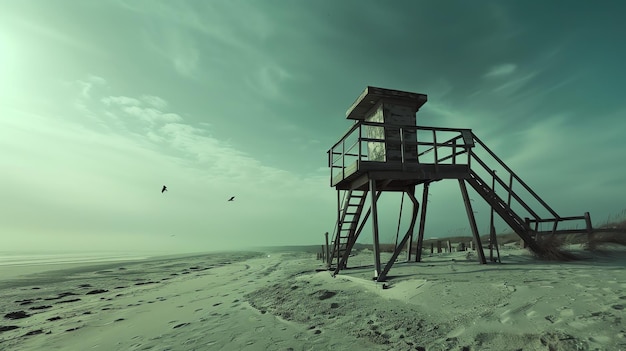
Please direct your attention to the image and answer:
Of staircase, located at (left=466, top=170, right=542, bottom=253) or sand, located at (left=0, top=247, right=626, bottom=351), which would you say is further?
staircase, located at (left=466, top=170, right=542, bottom=253)

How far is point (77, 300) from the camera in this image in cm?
1236

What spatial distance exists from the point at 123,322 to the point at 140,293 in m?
5.72

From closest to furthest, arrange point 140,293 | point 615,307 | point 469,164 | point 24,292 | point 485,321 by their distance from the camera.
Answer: point 615,307
point 485,321
point 469,164
point 140,293
point 24,292

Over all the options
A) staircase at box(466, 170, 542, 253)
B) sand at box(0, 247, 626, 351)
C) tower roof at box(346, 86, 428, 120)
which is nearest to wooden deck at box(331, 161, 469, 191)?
staircase at box(466, 170, 542, 253)

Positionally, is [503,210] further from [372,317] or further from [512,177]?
[372,317]

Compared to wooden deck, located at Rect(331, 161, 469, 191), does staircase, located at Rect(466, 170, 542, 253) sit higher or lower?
lower

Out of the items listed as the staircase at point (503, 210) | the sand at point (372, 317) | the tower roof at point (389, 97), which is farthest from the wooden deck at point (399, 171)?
the sand at point (372, 317)

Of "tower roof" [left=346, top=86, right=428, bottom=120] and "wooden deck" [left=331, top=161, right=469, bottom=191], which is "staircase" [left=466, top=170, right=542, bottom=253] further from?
"tower roof" [left=346, top=86, right=428, bottom=120]

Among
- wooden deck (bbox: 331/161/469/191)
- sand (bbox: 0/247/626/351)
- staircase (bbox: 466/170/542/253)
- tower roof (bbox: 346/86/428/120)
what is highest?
tower roof (bbox: 346/86/428/120)

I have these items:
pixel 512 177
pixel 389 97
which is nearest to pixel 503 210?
pixel 512 177

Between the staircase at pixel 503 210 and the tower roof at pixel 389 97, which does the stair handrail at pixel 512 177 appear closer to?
the staircase at pixel 503 210

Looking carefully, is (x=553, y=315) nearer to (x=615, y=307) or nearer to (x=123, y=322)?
(x=615, y=307)

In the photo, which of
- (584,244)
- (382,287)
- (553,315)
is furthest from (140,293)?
(584,244)

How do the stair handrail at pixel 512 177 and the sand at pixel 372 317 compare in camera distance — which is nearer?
the sand at pixel 372 317
